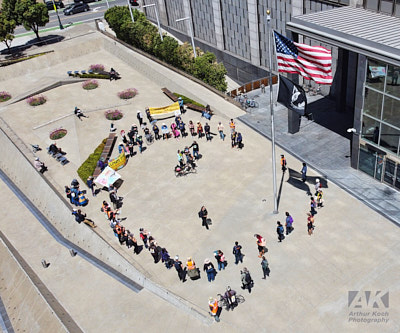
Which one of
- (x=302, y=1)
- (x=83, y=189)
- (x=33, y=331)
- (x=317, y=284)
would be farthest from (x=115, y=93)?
(x=317, y=284)

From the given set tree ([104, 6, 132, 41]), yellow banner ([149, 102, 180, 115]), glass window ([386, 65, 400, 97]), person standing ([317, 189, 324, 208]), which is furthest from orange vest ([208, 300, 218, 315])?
tree ([104, 6, 132, 41])

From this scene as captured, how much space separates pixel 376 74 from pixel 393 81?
44.9 inches

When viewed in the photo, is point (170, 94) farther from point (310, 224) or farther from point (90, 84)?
point (310, 224)

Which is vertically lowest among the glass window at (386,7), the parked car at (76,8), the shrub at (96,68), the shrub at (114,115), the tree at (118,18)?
the shrub at (114,115)

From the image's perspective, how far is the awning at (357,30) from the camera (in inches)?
923

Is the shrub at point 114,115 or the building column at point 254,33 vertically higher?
the building column at point 254,33

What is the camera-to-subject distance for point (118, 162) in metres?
31.7

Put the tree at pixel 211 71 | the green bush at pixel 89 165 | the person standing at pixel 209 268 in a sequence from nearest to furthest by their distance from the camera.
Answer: the person standing at pixel 209 268 < the green bush at pixel 89 165 < the tree at pixel 211 71

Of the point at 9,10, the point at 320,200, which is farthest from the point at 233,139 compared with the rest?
the point at 9,10

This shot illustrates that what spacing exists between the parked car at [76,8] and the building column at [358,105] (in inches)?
2236

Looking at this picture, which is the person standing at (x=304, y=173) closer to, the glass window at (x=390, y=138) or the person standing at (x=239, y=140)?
the glass window at (x=390, y=138)

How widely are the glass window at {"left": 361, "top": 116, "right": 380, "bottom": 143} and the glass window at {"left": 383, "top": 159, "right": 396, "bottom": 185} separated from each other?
151 centimetres

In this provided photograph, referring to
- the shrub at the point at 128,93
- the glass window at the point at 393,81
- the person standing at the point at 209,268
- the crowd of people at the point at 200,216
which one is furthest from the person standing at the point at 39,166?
the glass window at the point at 393,81

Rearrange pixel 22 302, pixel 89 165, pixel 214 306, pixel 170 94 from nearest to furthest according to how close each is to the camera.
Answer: pixel 214 306
pixel 22 302
pixel 89 165
pixel 170 94
